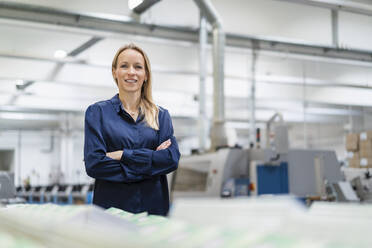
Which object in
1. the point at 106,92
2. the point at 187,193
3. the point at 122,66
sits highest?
the point at 106,92

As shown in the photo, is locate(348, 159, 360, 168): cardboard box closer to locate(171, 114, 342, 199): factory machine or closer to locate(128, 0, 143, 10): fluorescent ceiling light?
locate(171, 114, 342, 199): factory machine

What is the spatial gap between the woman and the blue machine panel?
314 centimetres

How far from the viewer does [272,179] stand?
Result: 4379mm

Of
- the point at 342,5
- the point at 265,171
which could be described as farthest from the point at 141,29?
the point at 342,5

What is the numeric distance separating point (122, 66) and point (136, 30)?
442 cm

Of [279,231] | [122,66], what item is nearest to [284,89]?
[122,66]

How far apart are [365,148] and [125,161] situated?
4.94 m

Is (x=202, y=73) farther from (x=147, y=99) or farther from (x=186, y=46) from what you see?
(x=147, y=99)

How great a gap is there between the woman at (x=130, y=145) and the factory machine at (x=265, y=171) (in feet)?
10.0

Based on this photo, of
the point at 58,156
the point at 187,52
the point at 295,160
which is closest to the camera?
the point at 295,160

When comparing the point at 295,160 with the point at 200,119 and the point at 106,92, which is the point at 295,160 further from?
the point at 106,92

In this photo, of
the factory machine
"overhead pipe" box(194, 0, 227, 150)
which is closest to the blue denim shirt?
the factory machine

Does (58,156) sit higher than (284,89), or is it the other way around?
(284,89)

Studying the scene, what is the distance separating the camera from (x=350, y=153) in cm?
576
